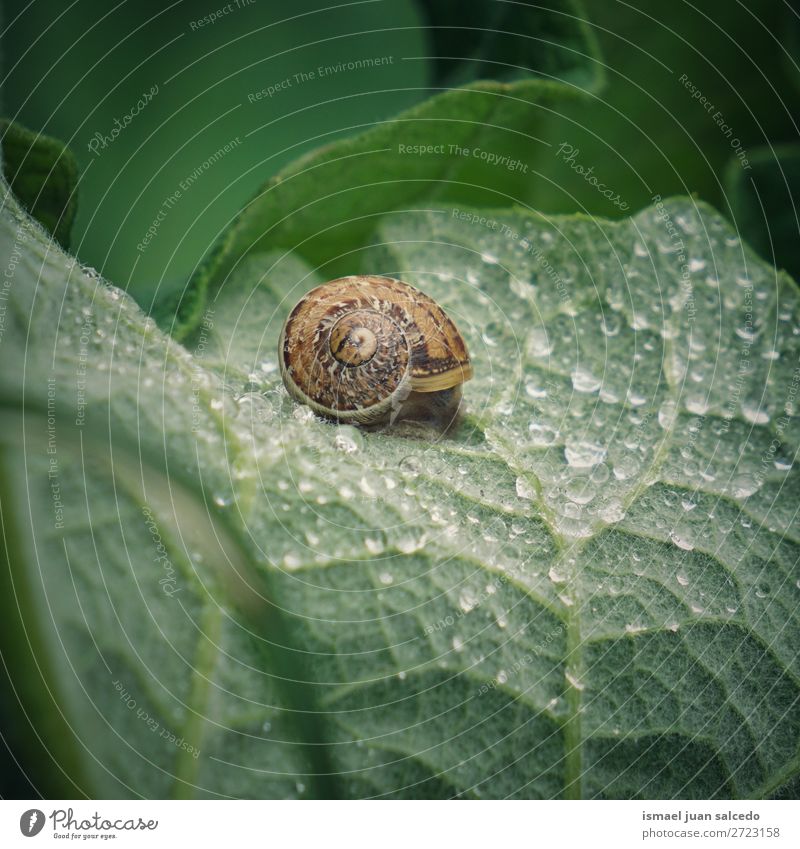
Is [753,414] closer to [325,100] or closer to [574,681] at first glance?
[574,681]

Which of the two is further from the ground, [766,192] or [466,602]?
[766,192]

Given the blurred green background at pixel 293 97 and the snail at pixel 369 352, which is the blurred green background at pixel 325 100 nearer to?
the blurred green background at pixel 293 97

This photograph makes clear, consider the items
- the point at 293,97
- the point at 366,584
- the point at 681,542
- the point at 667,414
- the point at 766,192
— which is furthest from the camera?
the point at 766,192

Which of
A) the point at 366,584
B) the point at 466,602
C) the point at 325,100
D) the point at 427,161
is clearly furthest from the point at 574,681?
the point at 325,100

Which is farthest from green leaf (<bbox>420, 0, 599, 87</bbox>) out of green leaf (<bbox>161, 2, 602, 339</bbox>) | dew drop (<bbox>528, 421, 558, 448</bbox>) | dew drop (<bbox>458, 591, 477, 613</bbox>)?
dew drop (<bbox>458, 591, 477, 613</bbox>)

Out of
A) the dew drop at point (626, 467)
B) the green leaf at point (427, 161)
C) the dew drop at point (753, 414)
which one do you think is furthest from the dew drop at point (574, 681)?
the green leaf at point (427, 161)

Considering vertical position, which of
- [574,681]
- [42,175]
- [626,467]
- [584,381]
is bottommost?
[574,681]

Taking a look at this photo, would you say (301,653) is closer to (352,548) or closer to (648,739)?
(352,548)
